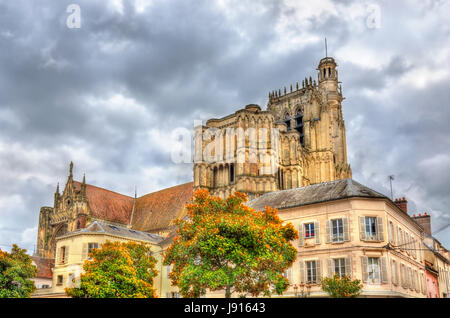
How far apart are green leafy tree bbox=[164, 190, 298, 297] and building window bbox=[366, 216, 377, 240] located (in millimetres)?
5277

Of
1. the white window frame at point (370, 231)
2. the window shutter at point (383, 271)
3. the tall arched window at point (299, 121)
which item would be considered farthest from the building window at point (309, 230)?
the tall arched window at point (299, 121)

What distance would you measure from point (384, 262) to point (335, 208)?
14.3ft

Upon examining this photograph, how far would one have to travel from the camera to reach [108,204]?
257ft

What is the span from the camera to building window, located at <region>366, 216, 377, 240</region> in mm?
29812

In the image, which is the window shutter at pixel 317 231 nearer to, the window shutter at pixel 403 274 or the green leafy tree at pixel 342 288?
the green leafy tree at pixel 342 288

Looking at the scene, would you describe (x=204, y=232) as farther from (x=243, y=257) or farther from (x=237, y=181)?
(x=237, y=181)

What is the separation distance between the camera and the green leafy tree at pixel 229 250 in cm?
2469

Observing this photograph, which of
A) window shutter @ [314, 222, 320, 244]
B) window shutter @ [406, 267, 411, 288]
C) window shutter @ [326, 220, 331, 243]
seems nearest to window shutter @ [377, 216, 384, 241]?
window shutter @ [326, 220, 331, 243]

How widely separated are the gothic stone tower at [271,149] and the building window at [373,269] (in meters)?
29.8

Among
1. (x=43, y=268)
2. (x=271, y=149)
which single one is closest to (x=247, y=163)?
(x=271, y=149)

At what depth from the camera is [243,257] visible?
2445cm

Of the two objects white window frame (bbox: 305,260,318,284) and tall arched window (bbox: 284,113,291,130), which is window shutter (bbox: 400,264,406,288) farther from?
tall arched window (bbox: 284,113,291,130)

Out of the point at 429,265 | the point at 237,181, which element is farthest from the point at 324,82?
the point at 429,265
